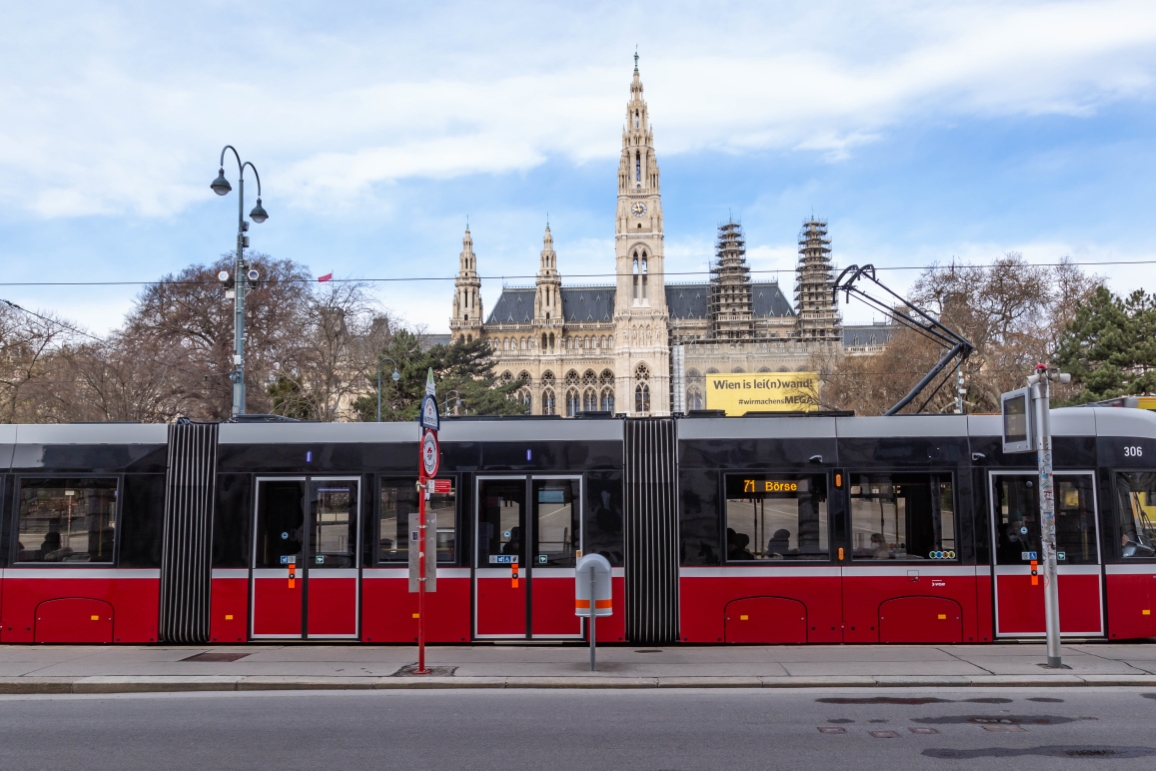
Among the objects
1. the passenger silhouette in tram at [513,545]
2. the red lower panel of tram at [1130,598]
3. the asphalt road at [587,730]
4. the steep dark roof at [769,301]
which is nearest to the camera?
the asphalt road at [587,730]

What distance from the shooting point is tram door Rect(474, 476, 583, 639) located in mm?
12164

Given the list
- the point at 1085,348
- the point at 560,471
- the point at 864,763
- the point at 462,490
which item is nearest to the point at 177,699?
the point at 462,490

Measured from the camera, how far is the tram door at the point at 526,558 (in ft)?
39.9

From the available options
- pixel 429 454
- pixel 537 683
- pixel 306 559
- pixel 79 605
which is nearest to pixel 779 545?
pixel 537 683

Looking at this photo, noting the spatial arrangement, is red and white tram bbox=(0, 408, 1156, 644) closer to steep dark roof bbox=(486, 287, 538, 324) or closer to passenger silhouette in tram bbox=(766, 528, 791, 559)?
passenger silhouette in tram bbox=(766, 528, 791, 559)

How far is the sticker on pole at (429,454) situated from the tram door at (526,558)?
6.03 ft

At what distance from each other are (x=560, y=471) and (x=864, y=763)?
6005 mm

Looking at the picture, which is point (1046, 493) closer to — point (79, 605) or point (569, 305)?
point (79, 605)

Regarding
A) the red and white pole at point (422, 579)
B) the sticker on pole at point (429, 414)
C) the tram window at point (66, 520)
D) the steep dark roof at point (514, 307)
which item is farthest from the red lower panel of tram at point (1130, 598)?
the steep dark roof at point (514, 307)

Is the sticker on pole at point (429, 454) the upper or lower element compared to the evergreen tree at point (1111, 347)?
lower

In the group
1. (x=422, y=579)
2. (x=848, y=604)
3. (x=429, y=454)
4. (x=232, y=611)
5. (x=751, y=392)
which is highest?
(x=751, y=392)

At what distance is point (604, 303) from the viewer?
514 feet

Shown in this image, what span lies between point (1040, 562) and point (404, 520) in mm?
8440

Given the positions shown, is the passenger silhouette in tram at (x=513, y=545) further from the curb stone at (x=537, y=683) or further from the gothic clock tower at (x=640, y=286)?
the gothic clock tower at (x=640, y=286)
